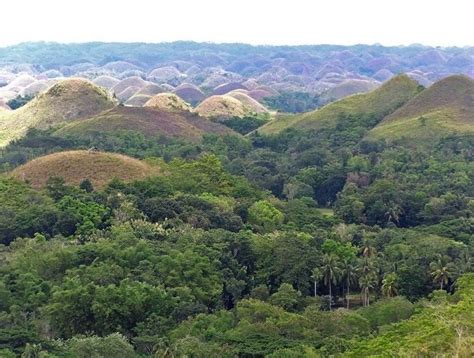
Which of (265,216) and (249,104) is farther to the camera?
(249,104)

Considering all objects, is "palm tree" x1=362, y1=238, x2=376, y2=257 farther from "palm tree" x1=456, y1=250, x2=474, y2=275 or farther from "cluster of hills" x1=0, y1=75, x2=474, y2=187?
"cluster of hills" x1=0, y1=75, x2=474, y2=187

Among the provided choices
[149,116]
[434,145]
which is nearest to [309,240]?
[434,145]

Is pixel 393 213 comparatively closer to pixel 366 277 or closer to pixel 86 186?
pixel 366 277

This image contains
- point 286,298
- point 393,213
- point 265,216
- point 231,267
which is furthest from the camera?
point 393,213

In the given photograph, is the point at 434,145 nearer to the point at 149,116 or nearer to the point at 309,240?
the point at 149,116

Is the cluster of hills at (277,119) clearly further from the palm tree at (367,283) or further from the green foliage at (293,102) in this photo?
the green foliage at (293,102)

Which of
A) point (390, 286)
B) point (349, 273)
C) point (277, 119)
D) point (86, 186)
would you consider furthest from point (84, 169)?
point (277, 119)
